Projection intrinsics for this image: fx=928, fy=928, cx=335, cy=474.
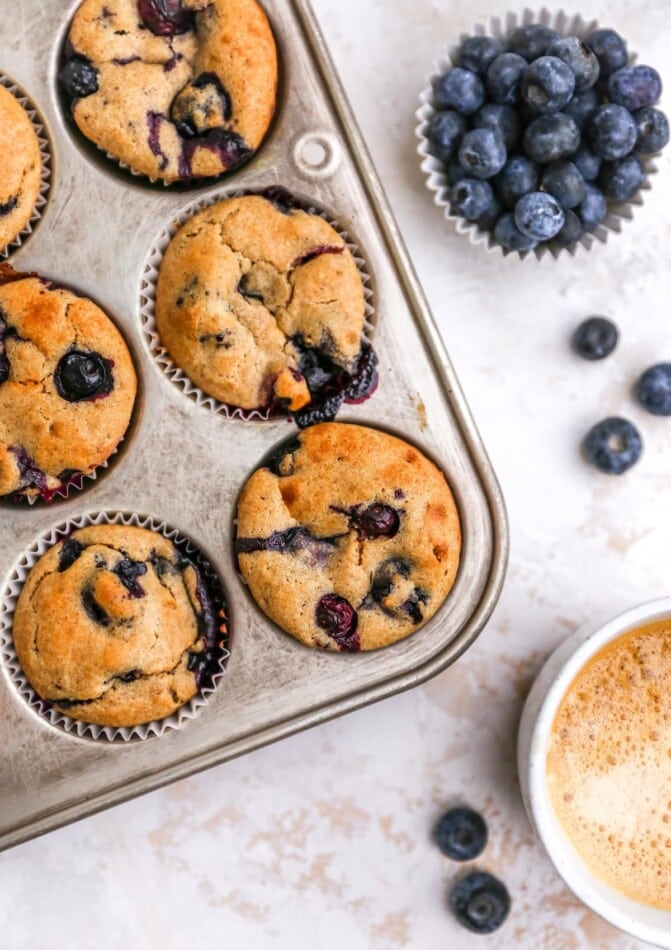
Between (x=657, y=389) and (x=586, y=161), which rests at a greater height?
(x=586, y=161)

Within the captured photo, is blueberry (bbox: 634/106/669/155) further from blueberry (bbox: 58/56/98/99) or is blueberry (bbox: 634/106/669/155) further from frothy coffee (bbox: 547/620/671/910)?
blueberry (bbox: 58/56/98/99)

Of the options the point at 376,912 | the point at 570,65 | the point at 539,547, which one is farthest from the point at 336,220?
the point at 376,912

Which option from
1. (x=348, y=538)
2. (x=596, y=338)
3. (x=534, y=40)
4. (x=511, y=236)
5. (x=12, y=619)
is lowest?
(x=12, y=619)

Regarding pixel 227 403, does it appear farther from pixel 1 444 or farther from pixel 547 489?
pixel 547 489

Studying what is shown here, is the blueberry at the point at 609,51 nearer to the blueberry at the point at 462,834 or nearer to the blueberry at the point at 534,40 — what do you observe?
the blueberry at the point at 534,40

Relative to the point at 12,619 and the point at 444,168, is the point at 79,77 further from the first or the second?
the point at 12,619

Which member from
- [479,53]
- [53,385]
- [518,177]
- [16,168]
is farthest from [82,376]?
[479,53]

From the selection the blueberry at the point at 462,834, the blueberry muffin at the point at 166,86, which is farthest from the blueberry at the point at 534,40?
the blueberry at the point at 462,834
